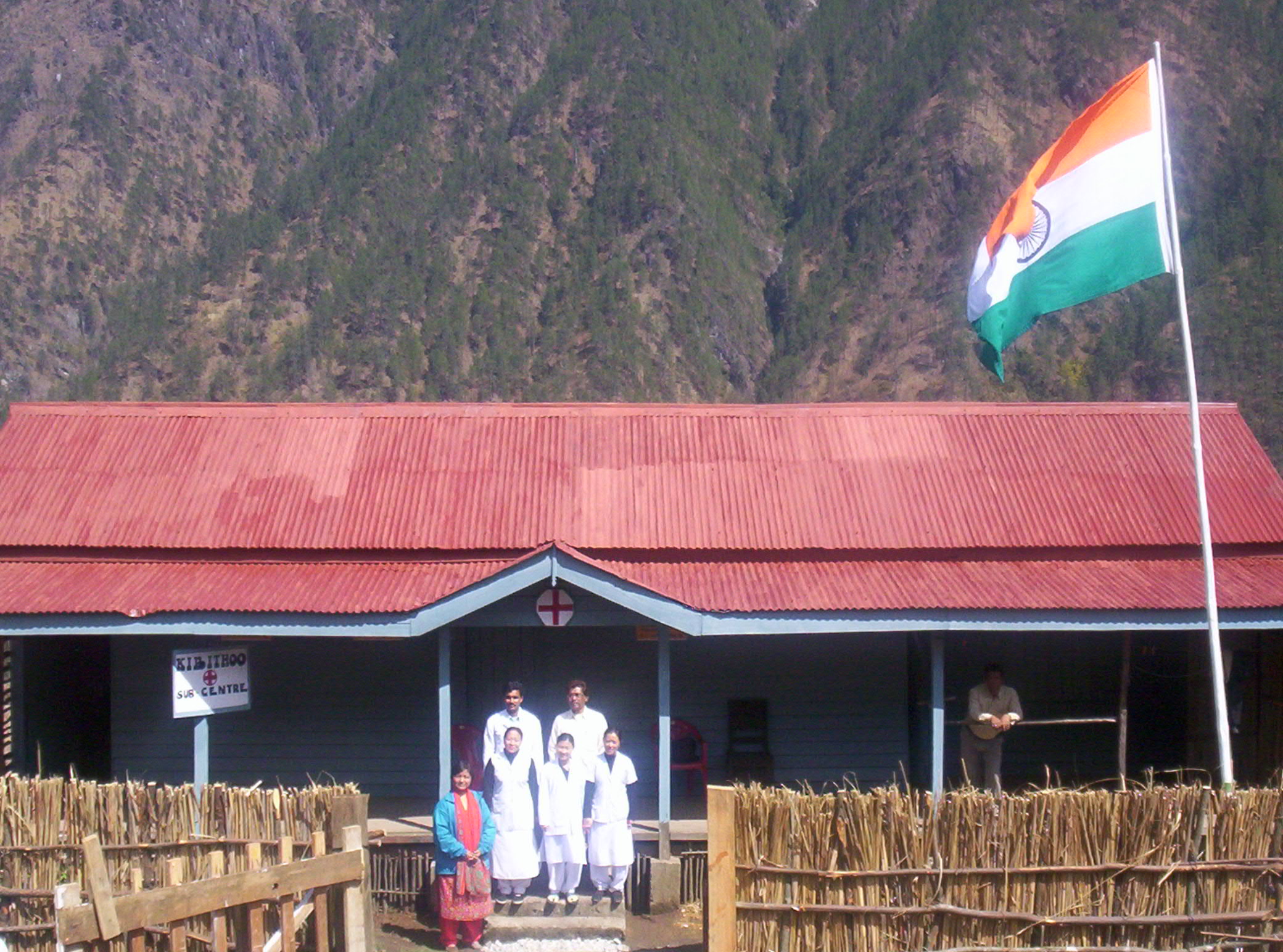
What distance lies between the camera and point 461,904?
29.7 feet

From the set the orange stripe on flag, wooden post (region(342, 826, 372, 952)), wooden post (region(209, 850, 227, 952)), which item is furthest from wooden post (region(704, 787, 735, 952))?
the orange stripe on flag

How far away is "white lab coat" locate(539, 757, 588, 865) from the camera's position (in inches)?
379

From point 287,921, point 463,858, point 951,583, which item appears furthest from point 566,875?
point 951,583

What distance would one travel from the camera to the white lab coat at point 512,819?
9539 millimetres

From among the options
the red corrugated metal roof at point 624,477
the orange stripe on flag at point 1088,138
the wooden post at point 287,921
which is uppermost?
the orange stripe on flag at point 1088,138

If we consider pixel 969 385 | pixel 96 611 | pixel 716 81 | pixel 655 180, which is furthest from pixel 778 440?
pixel 716 81

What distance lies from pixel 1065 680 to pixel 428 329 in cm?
5144

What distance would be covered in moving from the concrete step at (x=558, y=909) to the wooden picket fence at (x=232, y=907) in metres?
1.81

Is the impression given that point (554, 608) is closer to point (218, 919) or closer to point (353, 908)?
point (353, 908)

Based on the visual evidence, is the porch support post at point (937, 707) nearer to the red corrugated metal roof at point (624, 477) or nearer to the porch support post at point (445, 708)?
the red corrugated metal roof at point (624, 477)

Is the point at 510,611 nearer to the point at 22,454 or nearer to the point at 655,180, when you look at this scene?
the point at 22,454

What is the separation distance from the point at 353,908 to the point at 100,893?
1.57 metres

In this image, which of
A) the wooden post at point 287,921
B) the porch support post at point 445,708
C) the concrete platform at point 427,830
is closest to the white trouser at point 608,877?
the concrete platform at point 427,830

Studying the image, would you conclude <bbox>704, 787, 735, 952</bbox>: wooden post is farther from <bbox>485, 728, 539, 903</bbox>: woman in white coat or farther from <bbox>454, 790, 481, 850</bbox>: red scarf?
<bbox>485, 728, 539, 903</bbox>: woman in white coat
